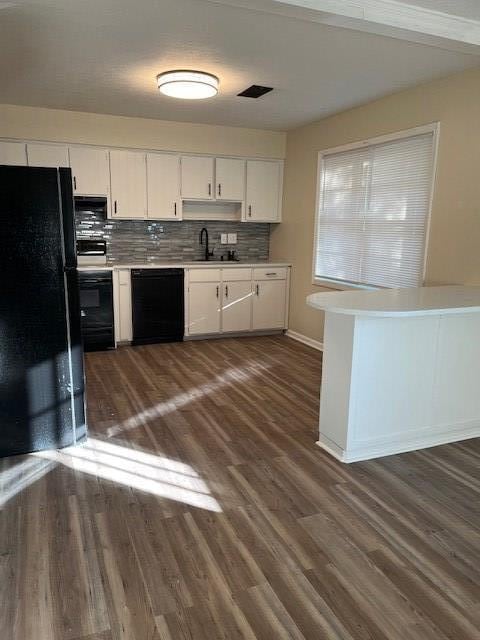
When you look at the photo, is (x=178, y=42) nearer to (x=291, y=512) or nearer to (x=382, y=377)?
(x=382, y=377)

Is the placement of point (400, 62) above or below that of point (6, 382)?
above

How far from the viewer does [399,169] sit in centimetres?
415

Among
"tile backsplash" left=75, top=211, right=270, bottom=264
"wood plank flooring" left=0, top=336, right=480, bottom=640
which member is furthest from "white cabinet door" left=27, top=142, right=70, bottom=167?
"wood plank flooring" left=0, top=336, right=480, bottom=640

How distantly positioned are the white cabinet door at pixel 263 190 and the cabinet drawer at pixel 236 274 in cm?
71

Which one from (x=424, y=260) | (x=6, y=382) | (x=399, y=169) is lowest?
(x=6, y=382)

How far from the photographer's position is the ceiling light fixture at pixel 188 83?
3543 mm

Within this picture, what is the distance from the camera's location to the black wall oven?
4957 millimetres

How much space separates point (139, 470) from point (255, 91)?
325 cm

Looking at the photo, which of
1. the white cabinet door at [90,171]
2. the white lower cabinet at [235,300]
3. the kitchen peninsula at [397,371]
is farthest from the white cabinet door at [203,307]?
the kitchen peninsula at [397,371]

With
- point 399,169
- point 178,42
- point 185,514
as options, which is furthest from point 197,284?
point 185,514

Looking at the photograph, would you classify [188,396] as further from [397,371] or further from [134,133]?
[134,133]

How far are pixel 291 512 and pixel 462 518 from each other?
815 mm

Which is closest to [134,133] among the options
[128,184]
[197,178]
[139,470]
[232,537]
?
[128,184]

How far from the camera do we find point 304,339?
225 inches
